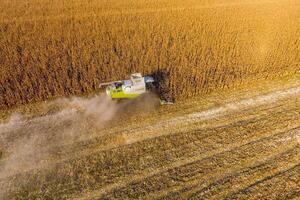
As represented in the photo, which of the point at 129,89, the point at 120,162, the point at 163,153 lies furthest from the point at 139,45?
the point at 120,162

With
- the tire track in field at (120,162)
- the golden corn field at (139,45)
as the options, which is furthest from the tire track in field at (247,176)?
the golden corn field at (139,45)

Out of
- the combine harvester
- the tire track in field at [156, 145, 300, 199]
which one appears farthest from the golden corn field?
the tire track in field at [156, 145, 300, 199]

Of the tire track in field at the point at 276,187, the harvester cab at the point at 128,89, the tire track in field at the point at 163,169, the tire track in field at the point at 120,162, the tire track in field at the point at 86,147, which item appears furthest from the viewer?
the harvester cab at the point at 128,89

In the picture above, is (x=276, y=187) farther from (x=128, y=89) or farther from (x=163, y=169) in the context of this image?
(x=128, y=89)

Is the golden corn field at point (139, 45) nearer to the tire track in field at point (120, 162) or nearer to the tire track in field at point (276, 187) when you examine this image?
the tire track in field at point (120, 162)

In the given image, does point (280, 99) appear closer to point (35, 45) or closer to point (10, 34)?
point (35, 45)
